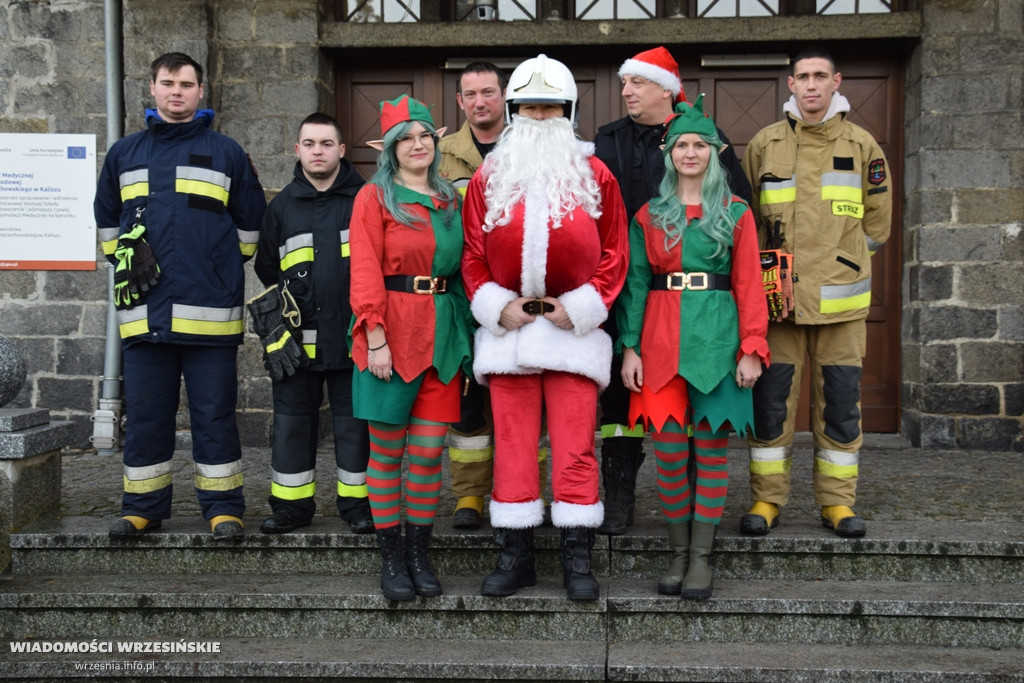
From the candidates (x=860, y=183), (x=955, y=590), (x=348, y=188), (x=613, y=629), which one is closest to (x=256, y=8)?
(x=348, y=188)

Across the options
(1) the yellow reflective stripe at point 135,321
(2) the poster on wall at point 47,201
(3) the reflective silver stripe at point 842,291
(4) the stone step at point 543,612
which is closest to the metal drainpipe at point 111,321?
(2) the poster on wall at point 47,201

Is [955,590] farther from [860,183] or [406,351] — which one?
[406,351]

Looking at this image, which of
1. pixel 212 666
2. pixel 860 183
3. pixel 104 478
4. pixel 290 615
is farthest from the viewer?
pixel 104 478

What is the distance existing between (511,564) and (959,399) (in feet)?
13.3

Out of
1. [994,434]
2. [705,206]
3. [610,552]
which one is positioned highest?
[705,206]

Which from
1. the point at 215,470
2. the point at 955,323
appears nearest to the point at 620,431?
the point at 215,470

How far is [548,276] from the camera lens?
3.57 m

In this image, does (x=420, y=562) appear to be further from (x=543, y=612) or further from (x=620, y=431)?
(x=620, y=431)

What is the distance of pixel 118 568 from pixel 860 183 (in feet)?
12.1

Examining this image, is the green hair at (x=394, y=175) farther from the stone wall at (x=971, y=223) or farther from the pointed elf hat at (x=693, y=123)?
the stone wall at (x=971, y=223)

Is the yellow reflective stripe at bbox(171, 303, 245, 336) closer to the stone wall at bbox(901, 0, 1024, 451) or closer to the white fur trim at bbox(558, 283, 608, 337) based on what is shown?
the white fur trim at bbox(558, 283, 608, 337)

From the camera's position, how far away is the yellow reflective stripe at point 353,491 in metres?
4.24

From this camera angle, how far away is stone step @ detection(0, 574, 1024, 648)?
3.65 m

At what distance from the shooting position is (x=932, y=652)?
3.57 metres
